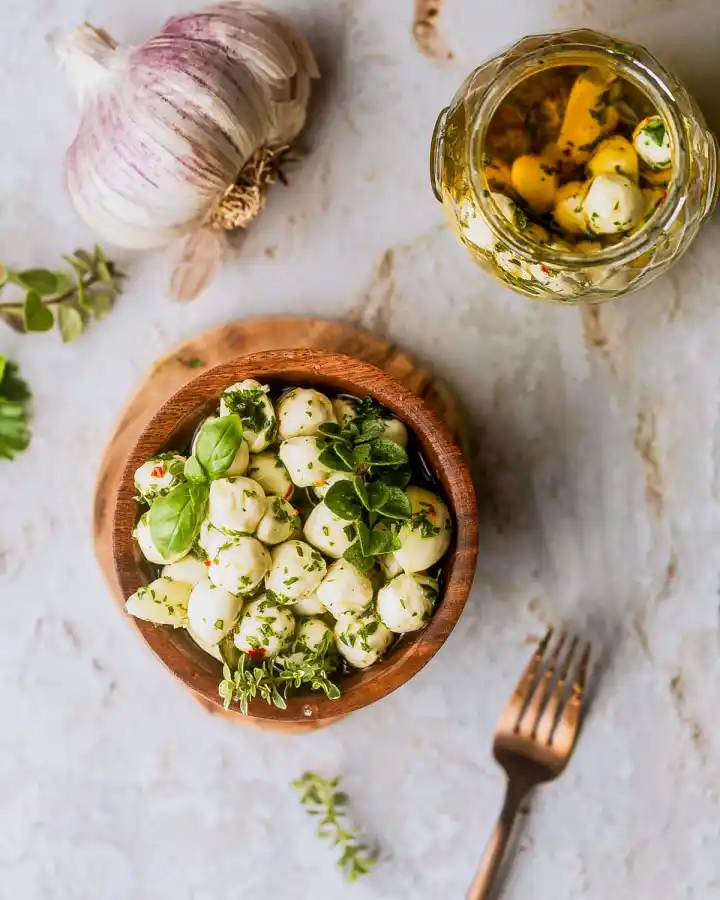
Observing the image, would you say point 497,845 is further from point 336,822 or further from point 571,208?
point 571,208

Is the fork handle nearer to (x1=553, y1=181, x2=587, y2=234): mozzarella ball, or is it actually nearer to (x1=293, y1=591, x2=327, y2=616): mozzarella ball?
(x1=293, y1=591, x2=327, y2=616): mozzarella ball

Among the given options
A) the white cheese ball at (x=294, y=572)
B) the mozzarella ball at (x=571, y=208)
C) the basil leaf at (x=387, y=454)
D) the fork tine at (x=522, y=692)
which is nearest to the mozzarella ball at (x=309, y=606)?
the white cheese ball at (x=294, y=572)

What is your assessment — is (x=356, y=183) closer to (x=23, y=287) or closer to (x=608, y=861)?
(x=23, y=287)

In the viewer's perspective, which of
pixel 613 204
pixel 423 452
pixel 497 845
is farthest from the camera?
pixel 497 845

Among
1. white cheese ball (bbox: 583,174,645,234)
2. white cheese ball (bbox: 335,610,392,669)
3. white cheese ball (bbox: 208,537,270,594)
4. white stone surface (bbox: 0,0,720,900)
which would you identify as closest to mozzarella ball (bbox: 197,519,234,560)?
white cheese ball (bbox: 208,537,270,594)

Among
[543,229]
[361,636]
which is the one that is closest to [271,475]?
[361,636]
